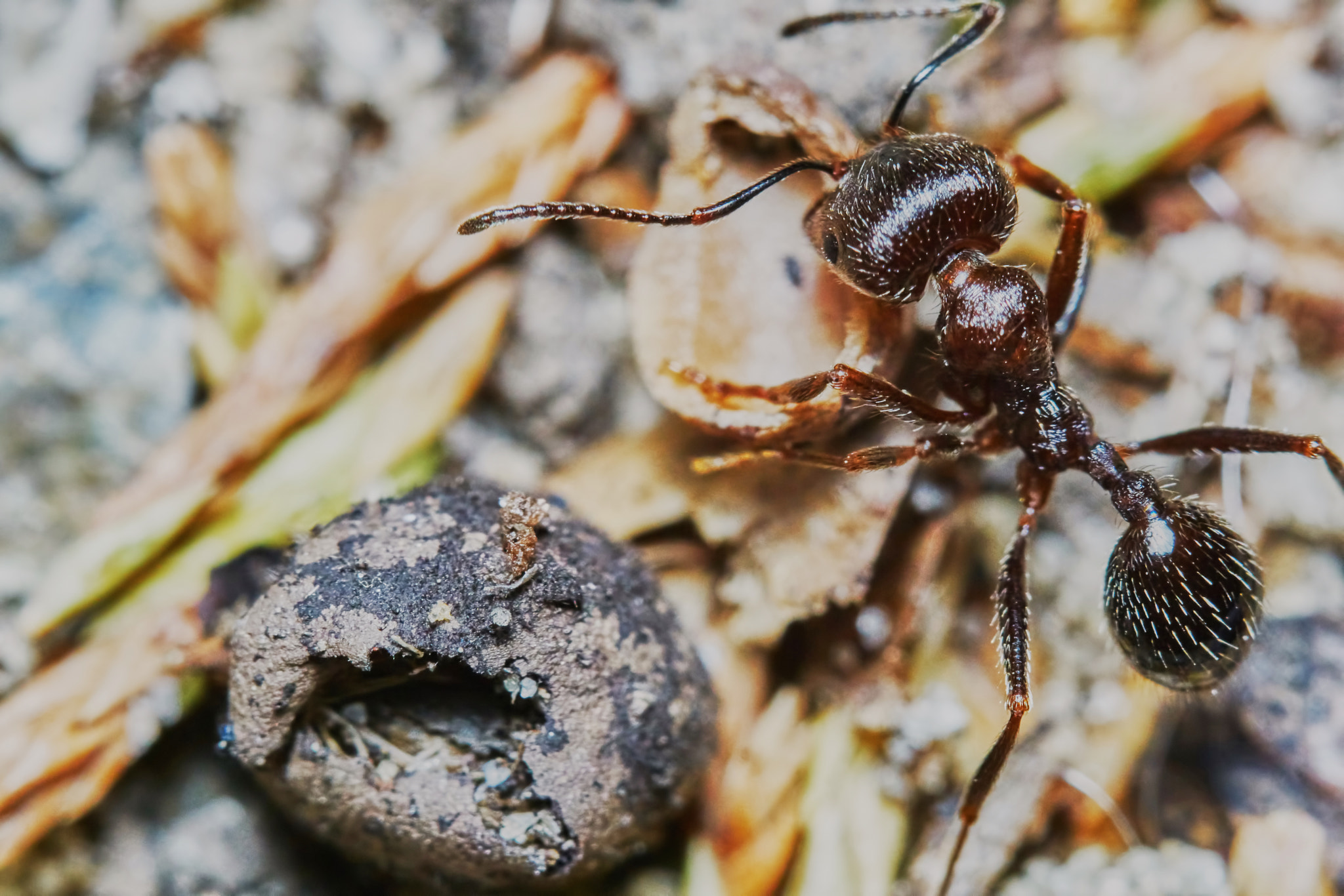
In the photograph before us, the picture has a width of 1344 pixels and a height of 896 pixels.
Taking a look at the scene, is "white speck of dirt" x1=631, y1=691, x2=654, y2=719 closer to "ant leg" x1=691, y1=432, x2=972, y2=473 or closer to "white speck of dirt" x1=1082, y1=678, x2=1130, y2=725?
"ant leg" x1=691, y1=432, x2=972, y2=473

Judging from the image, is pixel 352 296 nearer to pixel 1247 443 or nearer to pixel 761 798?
pixel 761 798

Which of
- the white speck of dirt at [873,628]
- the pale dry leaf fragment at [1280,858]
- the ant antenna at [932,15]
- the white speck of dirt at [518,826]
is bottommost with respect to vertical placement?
the pale dry leaf fragment at [1280,858]

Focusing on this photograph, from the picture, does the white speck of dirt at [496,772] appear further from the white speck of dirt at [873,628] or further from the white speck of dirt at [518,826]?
the white speck of dirt at [873,628]

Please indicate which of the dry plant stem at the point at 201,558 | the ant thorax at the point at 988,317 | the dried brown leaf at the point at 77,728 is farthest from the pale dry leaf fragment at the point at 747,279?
the dried brown leaf at the point at 77,728

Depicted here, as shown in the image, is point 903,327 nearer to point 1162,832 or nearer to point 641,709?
point 641,709

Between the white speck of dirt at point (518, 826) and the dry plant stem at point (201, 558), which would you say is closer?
the white speck of dirt at point (518, 826)

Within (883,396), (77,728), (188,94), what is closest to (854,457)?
(883,396)

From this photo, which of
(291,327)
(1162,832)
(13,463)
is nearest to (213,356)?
(291,327)
